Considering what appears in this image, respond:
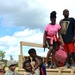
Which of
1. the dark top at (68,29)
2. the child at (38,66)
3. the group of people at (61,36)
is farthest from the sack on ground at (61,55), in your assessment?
the child at (38,66)

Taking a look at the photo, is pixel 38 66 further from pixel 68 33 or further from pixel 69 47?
pixel 68 33

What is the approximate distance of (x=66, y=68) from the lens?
710 centimetres

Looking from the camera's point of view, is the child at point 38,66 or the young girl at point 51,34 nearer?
the child at point 38,66

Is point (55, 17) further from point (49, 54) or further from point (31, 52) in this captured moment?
point (31, 52)

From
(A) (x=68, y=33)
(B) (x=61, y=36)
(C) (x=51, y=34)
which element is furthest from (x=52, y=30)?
(A) (x=68, y=33)

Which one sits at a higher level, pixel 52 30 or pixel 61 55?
pixel 52 30

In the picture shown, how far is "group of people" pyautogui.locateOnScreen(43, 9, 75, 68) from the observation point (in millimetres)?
7681

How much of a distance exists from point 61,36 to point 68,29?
0.23 meters

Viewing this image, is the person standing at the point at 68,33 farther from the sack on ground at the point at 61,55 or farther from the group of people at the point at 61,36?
the sack on ground at the point at 61,55

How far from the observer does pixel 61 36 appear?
7.82 m

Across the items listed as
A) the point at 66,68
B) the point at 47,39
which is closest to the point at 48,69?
the point at 66,68

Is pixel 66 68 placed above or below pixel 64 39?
below

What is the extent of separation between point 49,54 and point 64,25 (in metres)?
0.74

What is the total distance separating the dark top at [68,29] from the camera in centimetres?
774
